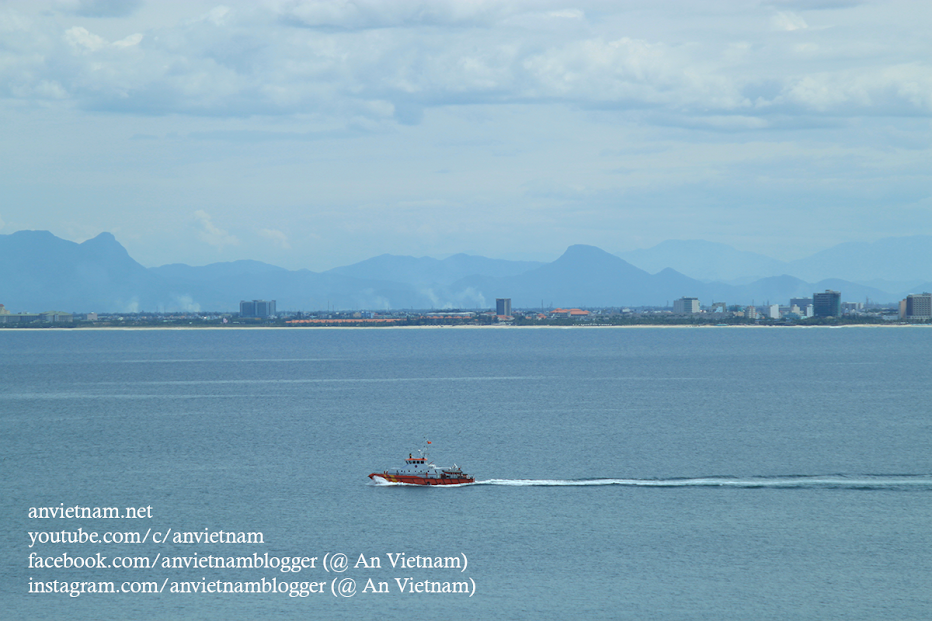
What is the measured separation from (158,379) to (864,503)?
5371 inches

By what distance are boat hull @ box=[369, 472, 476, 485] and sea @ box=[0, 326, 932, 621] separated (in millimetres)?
626

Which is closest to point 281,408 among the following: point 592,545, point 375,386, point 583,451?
point 375,386

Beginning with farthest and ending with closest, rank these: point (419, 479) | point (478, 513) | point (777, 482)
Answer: point (777, 482) → point (419, 479) → point (478, 513)

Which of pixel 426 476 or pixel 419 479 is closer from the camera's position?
pixel 419 479

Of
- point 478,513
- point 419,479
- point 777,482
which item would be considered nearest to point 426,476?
point 419,479

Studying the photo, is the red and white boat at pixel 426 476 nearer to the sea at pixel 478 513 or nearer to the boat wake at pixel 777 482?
the sea at pixel 478 513

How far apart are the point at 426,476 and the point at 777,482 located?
86.7ft

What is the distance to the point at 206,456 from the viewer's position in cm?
8562

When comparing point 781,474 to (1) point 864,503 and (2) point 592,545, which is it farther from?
(2) point 592,545

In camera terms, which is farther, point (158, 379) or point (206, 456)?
point (158, 379)

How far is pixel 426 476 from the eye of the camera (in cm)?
7231

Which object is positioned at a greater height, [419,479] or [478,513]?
[419,479]

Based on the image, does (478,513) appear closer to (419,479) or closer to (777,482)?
(419,479)

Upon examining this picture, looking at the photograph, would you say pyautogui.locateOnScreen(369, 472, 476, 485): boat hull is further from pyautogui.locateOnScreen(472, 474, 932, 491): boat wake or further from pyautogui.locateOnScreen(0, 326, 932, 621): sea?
pyautogui.locateOnScreen(472, 474, 932, 491): boat wake
